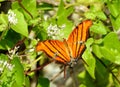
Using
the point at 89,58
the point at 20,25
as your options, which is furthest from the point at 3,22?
the point at 89,58

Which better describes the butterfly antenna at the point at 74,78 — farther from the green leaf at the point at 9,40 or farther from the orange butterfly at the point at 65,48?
the orange butterfly at the point at 65,48

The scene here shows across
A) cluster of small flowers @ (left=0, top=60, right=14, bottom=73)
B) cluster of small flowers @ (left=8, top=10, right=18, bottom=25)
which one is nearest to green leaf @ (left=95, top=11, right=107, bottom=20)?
cluster of small flowers @ (left=8, top=10, right=18, bottom=25)

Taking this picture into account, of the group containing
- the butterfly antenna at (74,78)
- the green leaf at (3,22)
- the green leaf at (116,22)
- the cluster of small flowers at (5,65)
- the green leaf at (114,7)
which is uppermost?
the green leaf at (3,22)

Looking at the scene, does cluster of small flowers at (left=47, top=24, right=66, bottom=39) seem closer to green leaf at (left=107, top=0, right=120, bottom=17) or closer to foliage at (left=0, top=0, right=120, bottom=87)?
foliage at (left=0, top=0, right=120, bottom=87)

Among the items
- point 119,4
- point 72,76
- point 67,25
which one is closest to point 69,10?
point 67,25

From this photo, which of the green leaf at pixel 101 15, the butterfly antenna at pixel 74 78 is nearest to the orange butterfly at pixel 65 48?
the green leaf at pixel 101 15

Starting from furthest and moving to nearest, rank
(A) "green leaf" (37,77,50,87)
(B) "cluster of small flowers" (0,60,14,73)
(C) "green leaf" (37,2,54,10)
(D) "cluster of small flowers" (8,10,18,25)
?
(C) "green leaf" (37,2,54,10) < (A) "green leaf" (37,77,50,87) < (D) "cluster of small flowers" (8,10,18,25) < (B) "cluster of small flowers" (0,60,14,73)

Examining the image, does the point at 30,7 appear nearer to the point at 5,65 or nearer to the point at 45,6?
the point at 45,6
